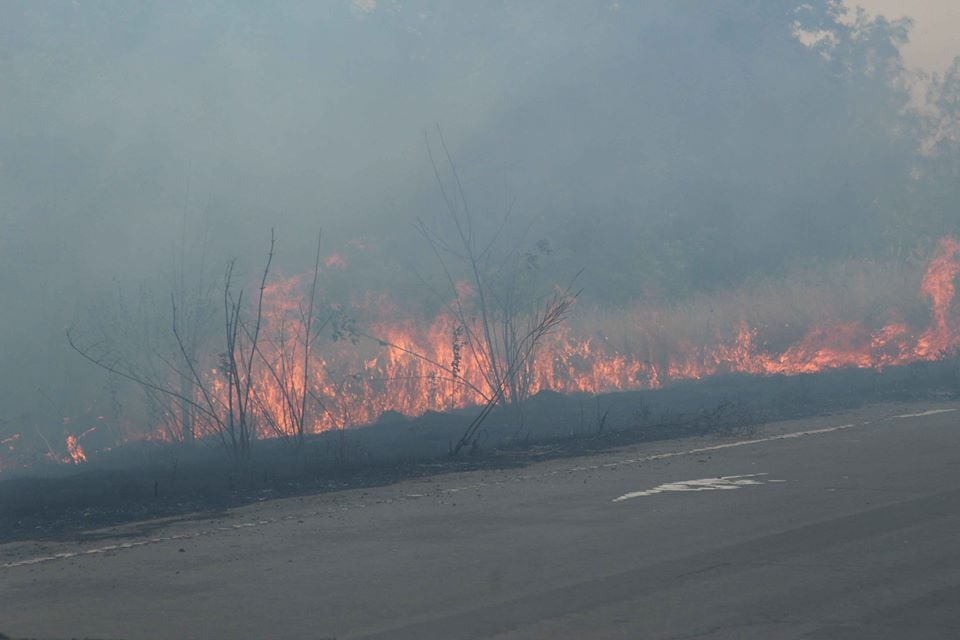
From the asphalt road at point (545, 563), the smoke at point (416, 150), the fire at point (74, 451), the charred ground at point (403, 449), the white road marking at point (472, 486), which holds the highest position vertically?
the smoke at point (416, 150)

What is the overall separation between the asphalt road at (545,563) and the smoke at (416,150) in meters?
14.7

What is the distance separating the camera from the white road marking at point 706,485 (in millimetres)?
12001

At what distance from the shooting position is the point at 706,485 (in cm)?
1243

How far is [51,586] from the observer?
27.8ft

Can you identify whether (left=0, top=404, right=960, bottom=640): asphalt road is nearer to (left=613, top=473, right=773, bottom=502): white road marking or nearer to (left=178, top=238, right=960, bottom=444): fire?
(left=613, top=473, right=773, bottom=502): white road marking

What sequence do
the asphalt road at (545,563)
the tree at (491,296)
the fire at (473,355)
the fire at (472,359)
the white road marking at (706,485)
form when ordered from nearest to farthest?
the asphalt road at (545,563), the white road marking at (706,485), the fire at (473,355), the fire at (472,359), the tree at (491,296)

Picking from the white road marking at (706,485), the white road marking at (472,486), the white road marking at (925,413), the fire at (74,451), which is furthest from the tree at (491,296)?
the white road marking at (706,485)

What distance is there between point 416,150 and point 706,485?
1953 cm

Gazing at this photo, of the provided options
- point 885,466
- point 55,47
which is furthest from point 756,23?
point 885,466

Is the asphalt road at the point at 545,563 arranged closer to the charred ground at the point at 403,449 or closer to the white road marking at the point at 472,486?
the white road marking at the point at 472,486

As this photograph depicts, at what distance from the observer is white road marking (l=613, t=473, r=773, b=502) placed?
1200cm

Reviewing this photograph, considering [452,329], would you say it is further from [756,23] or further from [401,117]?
[756,23]

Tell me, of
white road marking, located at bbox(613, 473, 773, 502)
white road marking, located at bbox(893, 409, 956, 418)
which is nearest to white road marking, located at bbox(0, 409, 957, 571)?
white road marking, located at bbox(893, 409, 956, 418)

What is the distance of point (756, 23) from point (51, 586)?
32.3 m
